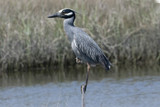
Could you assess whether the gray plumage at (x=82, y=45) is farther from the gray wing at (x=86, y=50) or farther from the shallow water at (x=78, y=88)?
the shallow water at (x=78, y=88)

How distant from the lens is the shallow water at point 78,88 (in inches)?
345

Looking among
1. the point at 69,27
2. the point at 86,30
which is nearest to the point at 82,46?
the point at 69,27

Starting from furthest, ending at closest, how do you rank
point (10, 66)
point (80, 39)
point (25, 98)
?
point (10, 66)
point (25, 98)
point (80, 39)

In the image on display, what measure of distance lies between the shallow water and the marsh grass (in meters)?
0.35

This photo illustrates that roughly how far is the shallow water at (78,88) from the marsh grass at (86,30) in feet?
1.16

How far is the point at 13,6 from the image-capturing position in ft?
40.8

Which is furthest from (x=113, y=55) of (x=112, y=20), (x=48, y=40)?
(x=48, y=40)

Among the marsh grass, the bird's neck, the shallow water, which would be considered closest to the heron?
the bird's neck

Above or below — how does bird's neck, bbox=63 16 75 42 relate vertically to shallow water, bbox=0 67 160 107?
above

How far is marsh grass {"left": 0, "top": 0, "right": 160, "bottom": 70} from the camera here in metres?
11.2

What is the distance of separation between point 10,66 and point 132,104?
3821 mm

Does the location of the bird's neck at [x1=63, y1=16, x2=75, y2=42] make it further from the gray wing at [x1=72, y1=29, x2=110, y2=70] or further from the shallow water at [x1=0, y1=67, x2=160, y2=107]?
the shallow water at [x1=0, y1=67, x2=160, y2=107]

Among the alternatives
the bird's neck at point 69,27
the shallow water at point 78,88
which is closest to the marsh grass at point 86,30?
the shallow water at point 78,88

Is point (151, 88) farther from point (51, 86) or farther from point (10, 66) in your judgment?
point (10, 66)
